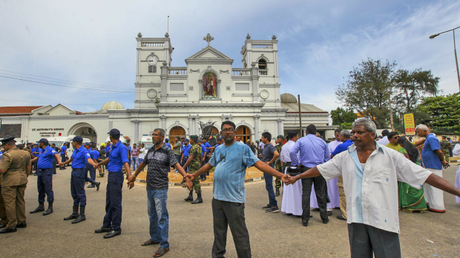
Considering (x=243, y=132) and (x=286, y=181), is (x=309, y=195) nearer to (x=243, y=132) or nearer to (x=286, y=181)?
(x=286, y=181)

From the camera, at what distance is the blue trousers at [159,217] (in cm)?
345

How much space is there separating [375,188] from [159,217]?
2.90m

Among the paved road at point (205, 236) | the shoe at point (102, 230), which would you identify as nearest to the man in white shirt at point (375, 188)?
the paved road at point (205, 236)

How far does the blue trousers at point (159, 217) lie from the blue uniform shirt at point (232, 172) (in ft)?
3.78

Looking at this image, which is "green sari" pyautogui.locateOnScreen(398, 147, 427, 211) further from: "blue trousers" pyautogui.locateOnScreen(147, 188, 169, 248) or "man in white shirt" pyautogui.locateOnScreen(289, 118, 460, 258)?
"blue trousers" pyautogui.locateOnScreen(147, 188, 169, 248)

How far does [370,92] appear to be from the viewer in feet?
93.1

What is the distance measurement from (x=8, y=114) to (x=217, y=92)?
2975cm

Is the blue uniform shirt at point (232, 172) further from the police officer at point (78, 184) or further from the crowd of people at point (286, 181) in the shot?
the police officer at point (78, 184)

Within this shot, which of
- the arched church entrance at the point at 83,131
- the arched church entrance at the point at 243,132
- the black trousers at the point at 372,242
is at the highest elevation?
the arched church entrance at the point at 83,131

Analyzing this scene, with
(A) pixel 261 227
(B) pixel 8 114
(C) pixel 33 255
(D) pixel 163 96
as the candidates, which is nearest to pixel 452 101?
(D) pixel 163 96

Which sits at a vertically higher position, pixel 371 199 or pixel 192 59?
pixel 192 59

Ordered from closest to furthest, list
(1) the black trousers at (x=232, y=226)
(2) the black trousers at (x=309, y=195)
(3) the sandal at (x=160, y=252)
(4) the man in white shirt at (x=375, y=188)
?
(4) the man in white shirt at (x=375, y=188)
(1) the black trousers at (x=232, y=226)
(3) the sandal at (x=160, y=252)
(2) the black trousers at (x=309, y=195)

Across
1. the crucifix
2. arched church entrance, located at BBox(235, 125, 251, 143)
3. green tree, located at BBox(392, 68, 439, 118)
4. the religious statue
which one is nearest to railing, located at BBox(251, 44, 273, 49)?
the crucifix

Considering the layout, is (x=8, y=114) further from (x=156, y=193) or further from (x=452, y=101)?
(x=452, y=101)
